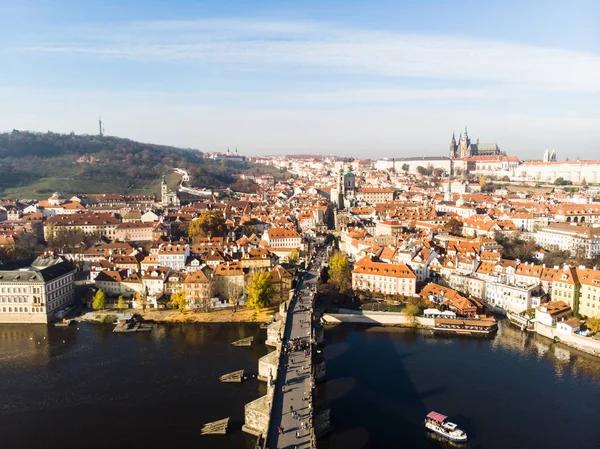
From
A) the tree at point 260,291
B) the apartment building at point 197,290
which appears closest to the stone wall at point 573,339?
the tree at point 260,291

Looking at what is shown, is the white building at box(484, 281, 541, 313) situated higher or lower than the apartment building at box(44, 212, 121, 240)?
lower

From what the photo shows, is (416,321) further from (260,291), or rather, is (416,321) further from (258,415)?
(258,415)

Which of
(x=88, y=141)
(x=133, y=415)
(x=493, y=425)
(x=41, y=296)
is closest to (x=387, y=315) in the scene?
(x=493, y=425)

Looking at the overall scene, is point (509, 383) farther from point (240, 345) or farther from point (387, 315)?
point (240, 345)

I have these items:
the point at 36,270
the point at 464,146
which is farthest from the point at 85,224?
the point at 464,146

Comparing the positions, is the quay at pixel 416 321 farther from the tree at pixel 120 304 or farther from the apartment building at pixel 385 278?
the tree at pixel 120 304

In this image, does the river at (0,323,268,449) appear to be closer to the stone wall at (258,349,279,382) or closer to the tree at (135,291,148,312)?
the stone wall at (258,349,279,382)

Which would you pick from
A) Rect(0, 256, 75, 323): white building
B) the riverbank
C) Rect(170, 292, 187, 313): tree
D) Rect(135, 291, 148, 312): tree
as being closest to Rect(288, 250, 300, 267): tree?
the riverbank
